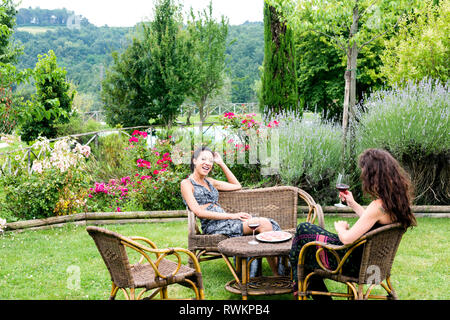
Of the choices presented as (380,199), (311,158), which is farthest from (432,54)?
(380,199)

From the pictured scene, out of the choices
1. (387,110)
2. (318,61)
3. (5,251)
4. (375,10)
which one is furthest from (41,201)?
(318,61)

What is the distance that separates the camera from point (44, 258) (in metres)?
4.79

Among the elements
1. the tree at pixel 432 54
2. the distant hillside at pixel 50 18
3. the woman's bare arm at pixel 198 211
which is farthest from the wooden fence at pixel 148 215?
the distant hillside at pixel 50 18

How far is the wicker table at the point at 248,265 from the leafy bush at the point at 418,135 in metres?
3.44

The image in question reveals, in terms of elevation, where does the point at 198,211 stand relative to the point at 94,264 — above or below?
above

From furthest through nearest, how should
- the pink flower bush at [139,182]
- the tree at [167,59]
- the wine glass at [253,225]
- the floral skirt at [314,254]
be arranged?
1. the tree at [167,59]
2. the pink flower bush at [139,182]
3. the wine glass at [253,225]
4. the floral skirt at [314,254]

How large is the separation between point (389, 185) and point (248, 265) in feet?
4.04

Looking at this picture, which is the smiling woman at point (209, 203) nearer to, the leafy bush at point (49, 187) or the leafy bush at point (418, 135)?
the leafy bush at point (49, 187)

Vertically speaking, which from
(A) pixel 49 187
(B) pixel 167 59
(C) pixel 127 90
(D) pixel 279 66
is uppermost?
(B) pixel 167 59

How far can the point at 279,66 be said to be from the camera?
31.9 feet

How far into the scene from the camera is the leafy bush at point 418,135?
20.3 feet

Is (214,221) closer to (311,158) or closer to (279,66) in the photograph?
(311,158)

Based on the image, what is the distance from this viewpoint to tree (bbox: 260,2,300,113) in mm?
9609
